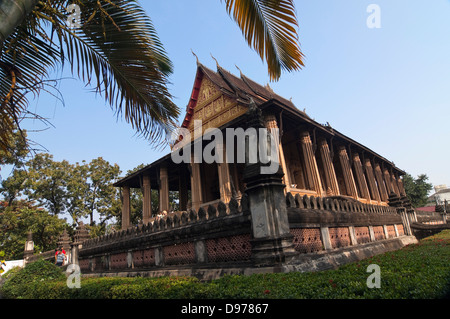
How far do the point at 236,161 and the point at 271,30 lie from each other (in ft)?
44.1

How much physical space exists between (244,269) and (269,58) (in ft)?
12.2

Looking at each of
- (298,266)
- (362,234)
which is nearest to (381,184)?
(362,234)

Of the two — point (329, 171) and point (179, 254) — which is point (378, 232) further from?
point (179, 254)

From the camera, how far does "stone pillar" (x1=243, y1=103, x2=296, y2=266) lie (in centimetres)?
483

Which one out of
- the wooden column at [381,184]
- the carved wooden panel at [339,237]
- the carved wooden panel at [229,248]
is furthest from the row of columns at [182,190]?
the wooden column at [381,184]

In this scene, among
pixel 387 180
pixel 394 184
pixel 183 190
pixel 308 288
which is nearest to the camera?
pixel 308 288

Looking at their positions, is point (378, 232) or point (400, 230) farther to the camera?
point (400, 230)

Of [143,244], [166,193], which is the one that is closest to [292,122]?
[166,193]

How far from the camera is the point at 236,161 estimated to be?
17656 millimetres

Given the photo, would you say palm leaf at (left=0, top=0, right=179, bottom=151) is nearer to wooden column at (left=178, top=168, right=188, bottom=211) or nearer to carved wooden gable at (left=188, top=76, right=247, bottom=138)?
carved wooden gable at (left=188, top=76, right=247, bottom=138)

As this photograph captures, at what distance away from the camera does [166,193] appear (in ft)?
61.6

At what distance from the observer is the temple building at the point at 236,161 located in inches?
587

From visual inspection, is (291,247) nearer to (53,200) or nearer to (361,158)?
(361,158)
